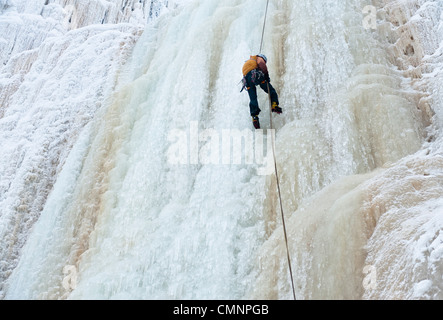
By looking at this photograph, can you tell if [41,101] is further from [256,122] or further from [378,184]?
[378,184]

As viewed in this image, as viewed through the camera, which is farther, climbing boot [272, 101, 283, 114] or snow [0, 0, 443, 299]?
climbing boot [272, 101, 283, 114]

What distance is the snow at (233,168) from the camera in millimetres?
3084

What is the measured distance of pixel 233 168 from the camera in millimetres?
4645

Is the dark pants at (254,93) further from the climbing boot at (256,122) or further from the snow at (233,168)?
the snow at (233,168)

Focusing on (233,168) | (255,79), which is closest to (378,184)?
(233,168)

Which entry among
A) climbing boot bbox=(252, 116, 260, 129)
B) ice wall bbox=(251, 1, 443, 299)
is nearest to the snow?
ice wall bbox=(251, 1, 443, 299)

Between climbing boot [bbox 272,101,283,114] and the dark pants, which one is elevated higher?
the dark pants

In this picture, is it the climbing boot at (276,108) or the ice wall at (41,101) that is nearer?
the climbing boot at (276,108)

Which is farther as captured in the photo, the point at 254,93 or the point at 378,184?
the point at 254,93

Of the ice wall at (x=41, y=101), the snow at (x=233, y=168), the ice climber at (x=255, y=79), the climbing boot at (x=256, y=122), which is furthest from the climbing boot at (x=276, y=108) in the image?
the ice wall at (x=41, y=101)

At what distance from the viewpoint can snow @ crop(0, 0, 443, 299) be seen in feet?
10.1

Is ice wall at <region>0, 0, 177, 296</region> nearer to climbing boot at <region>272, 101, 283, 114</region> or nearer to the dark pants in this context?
the dark pants

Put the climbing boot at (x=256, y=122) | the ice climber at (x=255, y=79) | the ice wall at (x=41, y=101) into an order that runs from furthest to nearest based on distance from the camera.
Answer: the ice wall at (x=41, y=101) → the climbing boot at (x=256, y=122) → the ice climber at (x=255, y=79)
